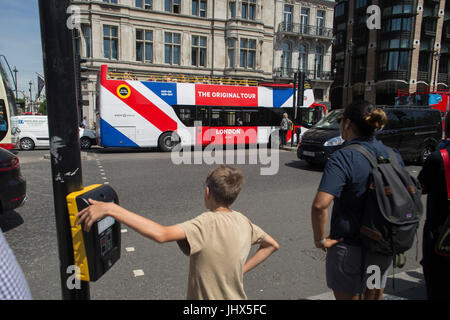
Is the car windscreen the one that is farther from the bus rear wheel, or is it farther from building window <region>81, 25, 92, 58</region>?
building window <region>81, 25, 92, 58</region>

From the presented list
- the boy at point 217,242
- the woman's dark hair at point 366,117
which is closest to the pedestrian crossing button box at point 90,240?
the boy at point 217,242

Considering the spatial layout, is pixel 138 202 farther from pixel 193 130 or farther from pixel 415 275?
pixel 193 130

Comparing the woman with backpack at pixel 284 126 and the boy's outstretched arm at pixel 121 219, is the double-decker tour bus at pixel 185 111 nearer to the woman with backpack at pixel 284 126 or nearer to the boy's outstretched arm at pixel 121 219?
the woman with backpack at pixel 284 126

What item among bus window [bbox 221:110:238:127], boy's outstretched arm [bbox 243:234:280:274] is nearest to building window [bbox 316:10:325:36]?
bus window [bbox 221:110:238:127]

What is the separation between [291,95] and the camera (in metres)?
18.1

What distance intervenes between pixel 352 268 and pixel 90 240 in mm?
1552

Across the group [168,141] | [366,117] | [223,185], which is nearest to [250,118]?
[168,141]

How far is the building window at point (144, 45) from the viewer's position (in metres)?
27.4

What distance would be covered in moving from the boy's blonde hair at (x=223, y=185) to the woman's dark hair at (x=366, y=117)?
0.95m

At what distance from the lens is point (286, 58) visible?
34156 mm

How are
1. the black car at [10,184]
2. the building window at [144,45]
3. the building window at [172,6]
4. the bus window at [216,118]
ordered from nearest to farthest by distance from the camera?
the black car at [10,184]
the bus window at [216,118]
the building window at [144,45]
the building window at [172,6]

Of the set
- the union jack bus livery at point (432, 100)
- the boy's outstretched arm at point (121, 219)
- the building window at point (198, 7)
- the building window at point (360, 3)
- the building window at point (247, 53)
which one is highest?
the building window at point (360, 3)
